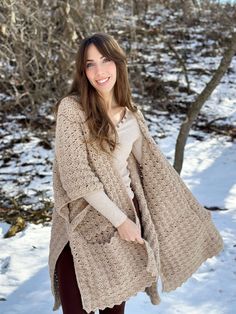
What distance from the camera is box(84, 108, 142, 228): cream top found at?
1708 mm

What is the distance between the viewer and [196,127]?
6637 mm

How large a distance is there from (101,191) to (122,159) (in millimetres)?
206

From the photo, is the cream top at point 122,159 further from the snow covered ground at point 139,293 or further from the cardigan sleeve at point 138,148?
the snow covered ground at point 139,293

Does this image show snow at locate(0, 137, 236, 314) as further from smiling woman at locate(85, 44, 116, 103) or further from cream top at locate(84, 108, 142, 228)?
smiling woman at locate(85, 44, 116, 103)

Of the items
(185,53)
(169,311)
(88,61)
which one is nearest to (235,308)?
(169,311)

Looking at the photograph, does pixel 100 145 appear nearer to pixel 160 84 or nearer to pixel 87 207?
pixel 87 207

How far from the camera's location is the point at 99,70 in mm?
1737

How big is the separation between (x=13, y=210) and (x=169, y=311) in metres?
1.95

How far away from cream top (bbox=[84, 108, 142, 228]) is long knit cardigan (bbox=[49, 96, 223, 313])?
0.09 ft

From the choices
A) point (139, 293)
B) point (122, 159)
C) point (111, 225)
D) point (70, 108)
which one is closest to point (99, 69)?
point (70, 108)

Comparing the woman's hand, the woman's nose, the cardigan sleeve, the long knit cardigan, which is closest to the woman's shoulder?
the long knit cardigan

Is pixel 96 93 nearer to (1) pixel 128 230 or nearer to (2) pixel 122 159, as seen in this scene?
(2) pixel 122 159

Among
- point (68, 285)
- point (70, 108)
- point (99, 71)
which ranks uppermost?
point (99, 71)

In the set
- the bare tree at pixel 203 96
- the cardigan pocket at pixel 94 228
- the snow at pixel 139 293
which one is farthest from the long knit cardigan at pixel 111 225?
the bare tree at pixel 203 96
